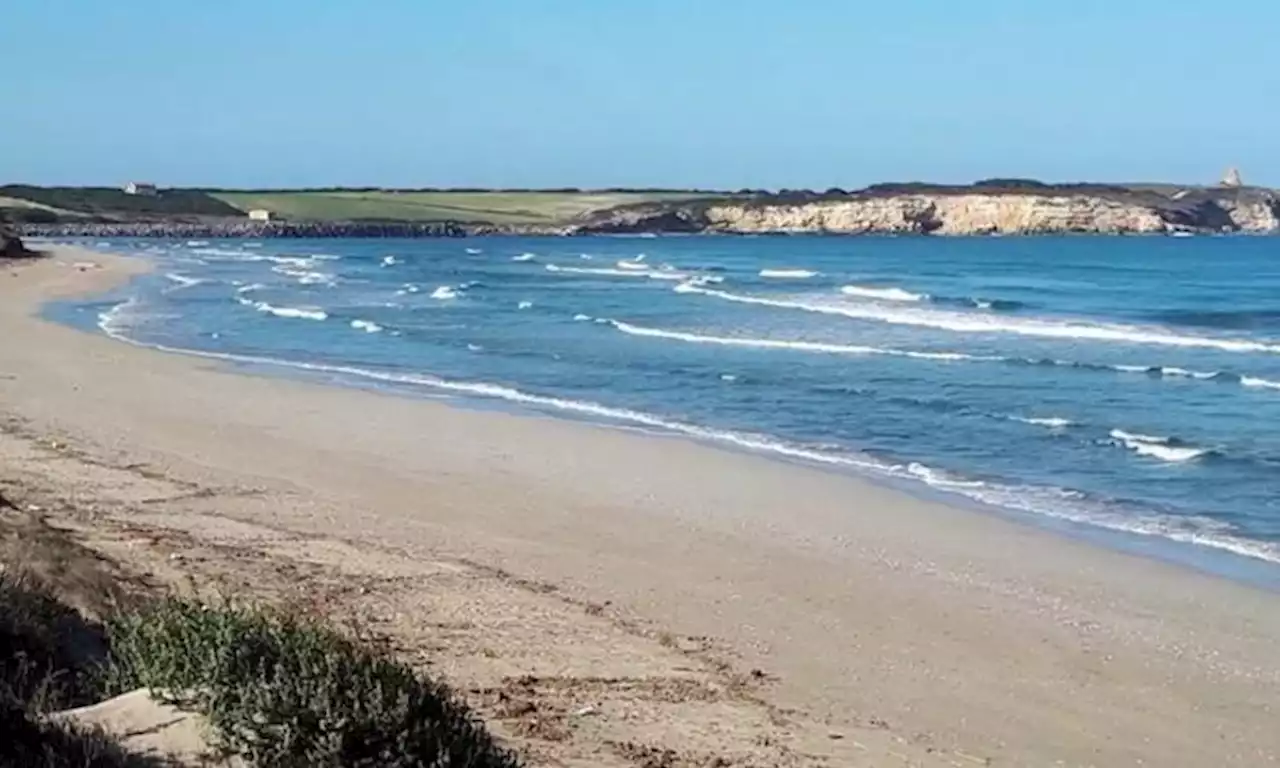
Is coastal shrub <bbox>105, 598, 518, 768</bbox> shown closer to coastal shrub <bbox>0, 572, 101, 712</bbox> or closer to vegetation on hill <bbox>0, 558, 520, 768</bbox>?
vegetation on hill <bbox>0, 558, 520, 768</bbox>

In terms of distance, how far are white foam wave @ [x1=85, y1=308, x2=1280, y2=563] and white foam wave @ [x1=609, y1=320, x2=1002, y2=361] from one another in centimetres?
847

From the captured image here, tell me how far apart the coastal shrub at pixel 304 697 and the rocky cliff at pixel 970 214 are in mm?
153529

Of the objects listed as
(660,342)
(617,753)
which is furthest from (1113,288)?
(617,753)

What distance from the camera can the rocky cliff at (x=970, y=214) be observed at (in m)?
156

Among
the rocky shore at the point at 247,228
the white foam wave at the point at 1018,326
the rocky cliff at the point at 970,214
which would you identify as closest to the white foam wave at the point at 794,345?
the white foam wave at the point at 1018,326

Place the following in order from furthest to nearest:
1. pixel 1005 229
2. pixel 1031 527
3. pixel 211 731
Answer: pixel 1005 229, pixel 1031 527, pixel 211 731

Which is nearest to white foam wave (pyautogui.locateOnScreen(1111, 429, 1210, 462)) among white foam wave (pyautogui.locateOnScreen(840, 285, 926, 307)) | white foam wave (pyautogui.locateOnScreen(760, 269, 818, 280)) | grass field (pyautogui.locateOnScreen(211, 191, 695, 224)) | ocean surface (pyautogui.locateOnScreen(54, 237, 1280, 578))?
ocean surface (pyautogui.locateOnScreen(54, 237, 1280, 578))

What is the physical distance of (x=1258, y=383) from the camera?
27.6 metres

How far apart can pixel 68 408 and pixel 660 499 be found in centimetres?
998

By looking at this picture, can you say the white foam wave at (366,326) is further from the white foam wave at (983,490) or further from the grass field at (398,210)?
the grass field at (398,210)

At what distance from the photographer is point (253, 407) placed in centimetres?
2361

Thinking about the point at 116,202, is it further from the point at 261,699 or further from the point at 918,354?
the point at 261,699

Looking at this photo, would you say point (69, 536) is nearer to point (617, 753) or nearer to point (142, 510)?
point (142, 510)

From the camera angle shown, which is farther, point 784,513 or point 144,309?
point 144,309
